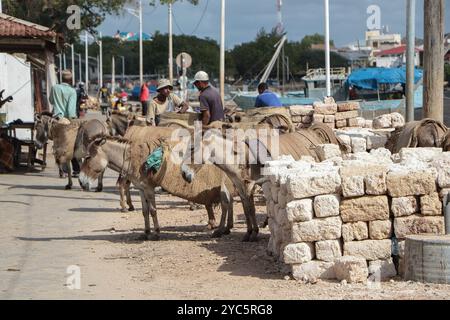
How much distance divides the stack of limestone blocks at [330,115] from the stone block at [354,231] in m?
9.87

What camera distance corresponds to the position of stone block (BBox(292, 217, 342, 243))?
963cm

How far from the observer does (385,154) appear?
38.2 feet

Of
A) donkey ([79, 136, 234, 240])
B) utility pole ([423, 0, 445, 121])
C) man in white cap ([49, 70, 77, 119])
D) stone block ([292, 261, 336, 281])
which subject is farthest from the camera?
man in white cap ([49, 70, 77, 119])

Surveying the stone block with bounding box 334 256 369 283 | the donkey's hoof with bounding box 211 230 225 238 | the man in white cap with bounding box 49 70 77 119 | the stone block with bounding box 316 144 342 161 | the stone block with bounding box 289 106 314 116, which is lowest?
the donkey's hoof with bounding box 211 230 225 238

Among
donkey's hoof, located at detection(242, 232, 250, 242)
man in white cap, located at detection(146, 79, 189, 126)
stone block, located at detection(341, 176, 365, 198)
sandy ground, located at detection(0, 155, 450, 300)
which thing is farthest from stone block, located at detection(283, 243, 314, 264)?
man in white cap, located at detection(146, 79, 189, 126)

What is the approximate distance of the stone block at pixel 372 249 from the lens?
32.0ft

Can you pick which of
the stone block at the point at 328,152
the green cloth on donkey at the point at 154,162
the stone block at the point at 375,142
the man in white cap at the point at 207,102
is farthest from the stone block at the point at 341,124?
the green cloth on donkey at the point at 154,162

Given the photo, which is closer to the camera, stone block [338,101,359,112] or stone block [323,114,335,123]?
stone block [323,114,335,123]

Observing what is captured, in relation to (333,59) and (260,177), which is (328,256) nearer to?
(260,177)

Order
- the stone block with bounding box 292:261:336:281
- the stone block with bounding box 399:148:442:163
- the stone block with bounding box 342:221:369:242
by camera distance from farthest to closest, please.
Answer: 1. the stone block with bounding box 399:148:442:163
2. the stone block with bounding box 342:221:369:242
3. the stone block with bounding box 292:261:336:281

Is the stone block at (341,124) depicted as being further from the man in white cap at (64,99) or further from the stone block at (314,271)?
the stone block at (314,271)

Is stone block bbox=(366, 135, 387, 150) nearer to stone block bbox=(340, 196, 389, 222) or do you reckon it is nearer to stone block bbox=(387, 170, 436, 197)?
stone block bbox=(387, 170, 436, 197)

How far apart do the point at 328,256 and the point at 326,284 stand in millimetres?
339

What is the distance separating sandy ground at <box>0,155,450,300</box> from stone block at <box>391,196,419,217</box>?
0.72 meters
